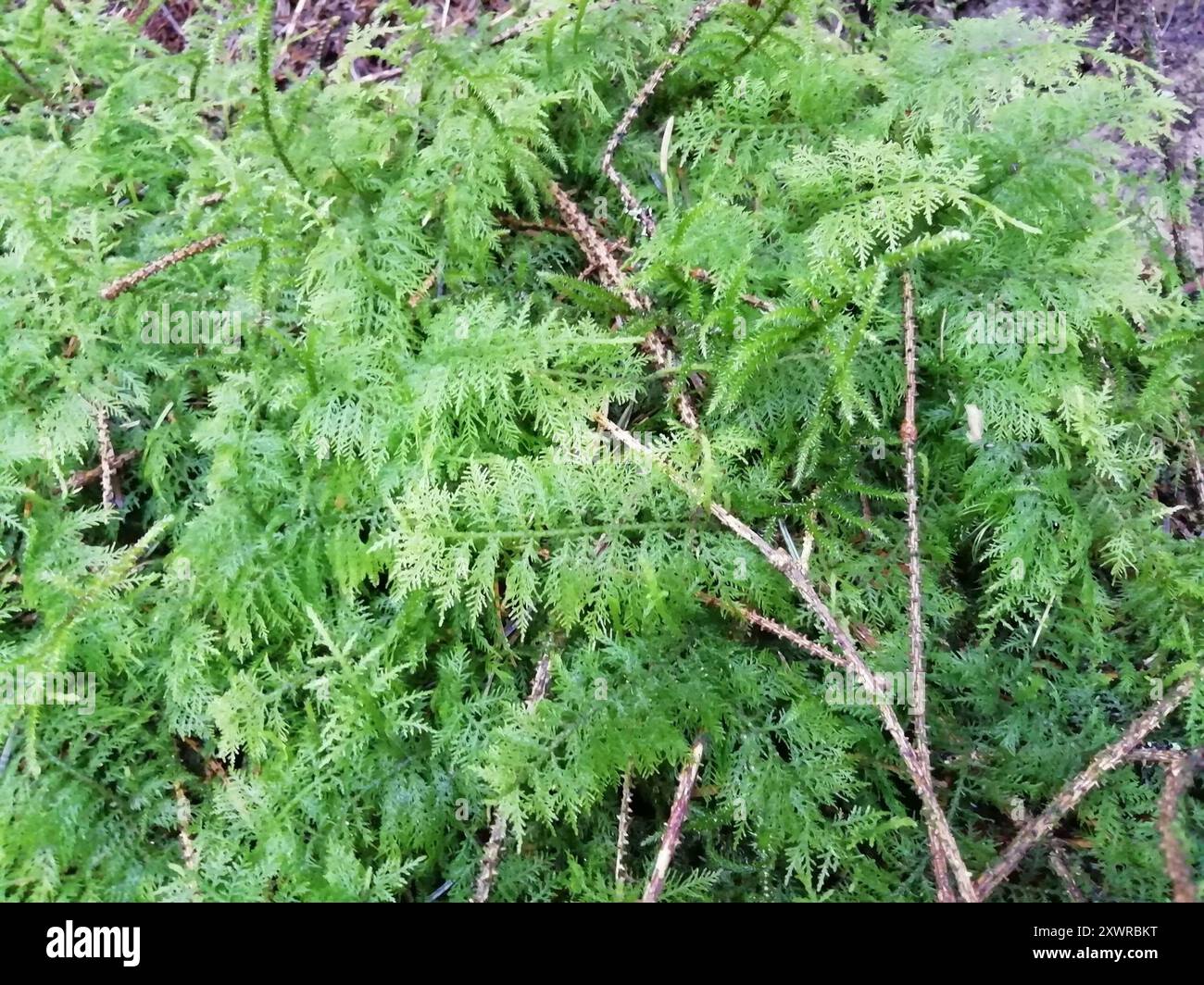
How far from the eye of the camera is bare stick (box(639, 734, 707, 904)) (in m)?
1.57

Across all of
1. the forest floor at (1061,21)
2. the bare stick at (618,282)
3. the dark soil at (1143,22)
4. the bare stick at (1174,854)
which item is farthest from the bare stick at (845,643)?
the dark soil at (1143,22)

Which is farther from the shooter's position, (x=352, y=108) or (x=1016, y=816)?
(x=352, y=108)

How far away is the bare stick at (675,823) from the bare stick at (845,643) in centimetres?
39

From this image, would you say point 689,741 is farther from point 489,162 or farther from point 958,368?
point 489,162

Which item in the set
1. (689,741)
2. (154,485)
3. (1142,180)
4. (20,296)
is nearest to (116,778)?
(154,485)

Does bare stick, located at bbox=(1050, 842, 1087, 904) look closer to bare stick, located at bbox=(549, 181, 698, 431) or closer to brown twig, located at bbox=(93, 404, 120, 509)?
bare stick, located at bbox=(549, 181, 698, 431)

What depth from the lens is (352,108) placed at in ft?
6.46

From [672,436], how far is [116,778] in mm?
1577

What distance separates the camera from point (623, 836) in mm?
1623

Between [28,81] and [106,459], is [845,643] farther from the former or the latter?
[28,81]

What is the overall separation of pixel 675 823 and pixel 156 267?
1823 millimetres

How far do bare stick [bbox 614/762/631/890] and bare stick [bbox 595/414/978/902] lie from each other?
523mm

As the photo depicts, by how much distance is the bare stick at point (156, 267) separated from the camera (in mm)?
1935
